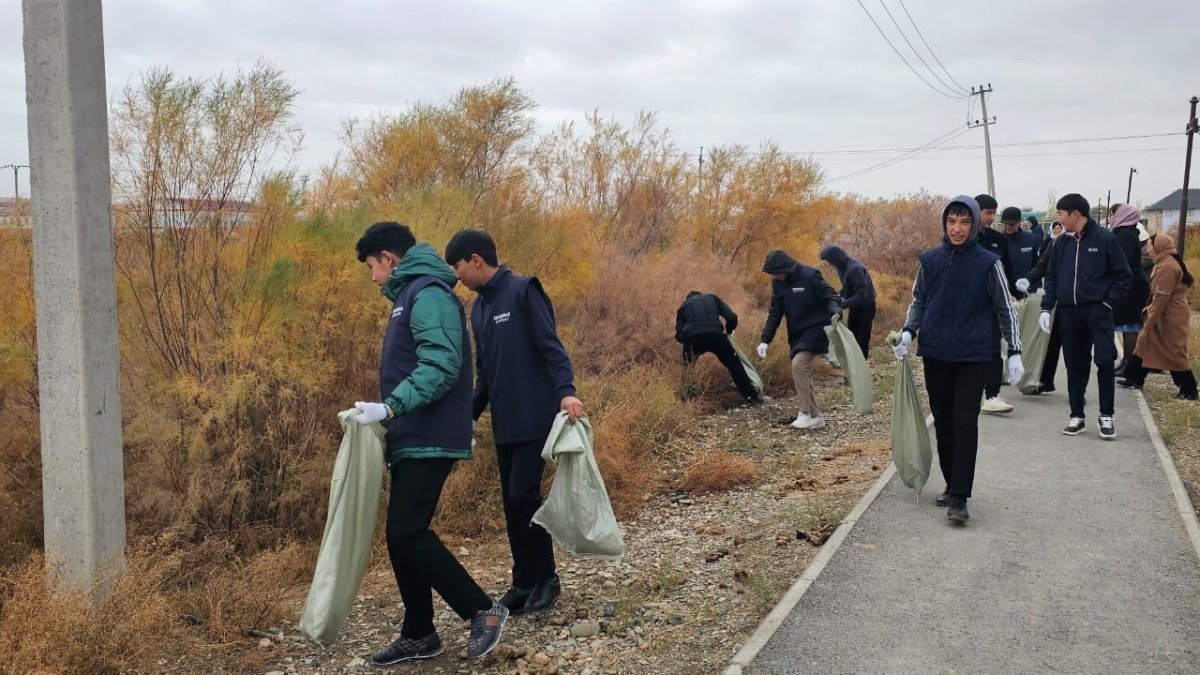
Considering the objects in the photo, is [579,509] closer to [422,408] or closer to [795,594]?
[422,408]

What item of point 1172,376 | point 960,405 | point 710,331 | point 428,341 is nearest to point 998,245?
point 1172,376

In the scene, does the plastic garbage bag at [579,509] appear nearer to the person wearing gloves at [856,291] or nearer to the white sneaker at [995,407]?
the white sneaker at [995,407]

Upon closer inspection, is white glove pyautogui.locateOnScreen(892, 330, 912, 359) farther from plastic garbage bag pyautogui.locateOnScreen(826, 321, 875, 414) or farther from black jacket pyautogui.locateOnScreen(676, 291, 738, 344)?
black jacket pyautogui.locateOnScreen(676, 291, 738, 344)

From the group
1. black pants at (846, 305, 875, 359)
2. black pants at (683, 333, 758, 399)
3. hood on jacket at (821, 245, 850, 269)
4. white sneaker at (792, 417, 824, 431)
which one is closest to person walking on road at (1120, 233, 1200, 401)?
black pants at (846, 305, 875, 359)

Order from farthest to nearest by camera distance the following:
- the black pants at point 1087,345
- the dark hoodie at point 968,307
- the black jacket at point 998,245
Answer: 1. the black jacket at point 998,245
2. the black pants at point 1087,345
3. the dark hoodie at point 968,307

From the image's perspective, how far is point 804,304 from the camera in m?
8.88

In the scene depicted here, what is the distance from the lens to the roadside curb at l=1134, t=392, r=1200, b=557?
5.21m

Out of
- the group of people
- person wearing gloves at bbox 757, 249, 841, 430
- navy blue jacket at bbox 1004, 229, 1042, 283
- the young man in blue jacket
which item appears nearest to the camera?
the group of people

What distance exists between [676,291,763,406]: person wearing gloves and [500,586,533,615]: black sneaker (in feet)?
17.7

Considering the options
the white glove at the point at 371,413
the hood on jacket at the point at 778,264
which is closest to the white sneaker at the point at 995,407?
the hood on jacket at the point at 778,264

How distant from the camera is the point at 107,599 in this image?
12.9ft

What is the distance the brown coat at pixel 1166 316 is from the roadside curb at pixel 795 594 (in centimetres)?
460

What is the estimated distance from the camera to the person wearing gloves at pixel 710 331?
9.63m

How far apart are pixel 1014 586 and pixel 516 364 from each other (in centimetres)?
258
